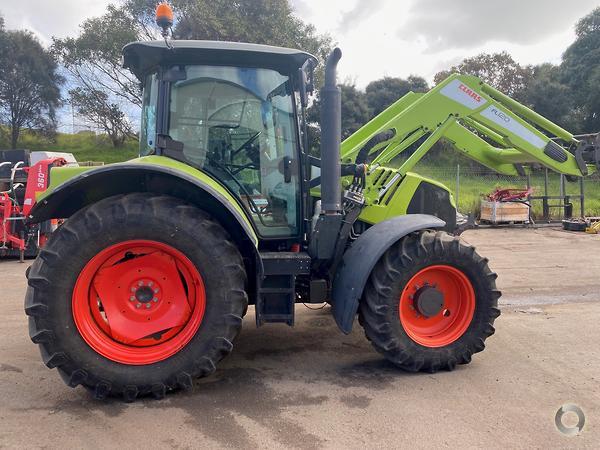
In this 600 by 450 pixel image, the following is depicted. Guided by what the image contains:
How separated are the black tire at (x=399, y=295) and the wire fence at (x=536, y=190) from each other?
1118 centimetres

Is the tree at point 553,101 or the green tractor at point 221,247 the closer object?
the green tractor at point 221,247

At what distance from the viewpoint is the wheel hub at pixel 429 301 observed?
3740 mm

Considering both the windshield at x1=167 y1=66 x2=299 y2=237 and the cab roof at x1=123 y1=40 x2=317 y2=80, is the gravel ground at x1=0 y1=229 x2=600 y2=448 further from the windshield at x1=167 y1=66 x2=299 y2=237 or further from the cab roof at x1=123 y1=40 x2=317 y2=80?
the cab roof at x1=123 y1=40 x2=317 y2=80

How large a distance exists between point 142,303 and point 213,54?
1.79 metres

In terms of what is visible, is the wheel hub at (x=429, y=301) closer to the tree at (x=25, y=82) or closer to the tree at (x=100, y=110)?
the tree at (x=100, y=110)

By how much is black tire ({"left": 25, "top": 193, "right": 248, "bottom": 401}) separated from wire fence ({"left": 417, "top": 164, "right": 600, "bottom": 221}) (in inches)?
487

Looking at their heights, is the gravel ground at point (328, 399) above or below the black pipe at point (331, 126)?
below

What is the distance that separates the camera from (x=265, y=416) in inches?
121

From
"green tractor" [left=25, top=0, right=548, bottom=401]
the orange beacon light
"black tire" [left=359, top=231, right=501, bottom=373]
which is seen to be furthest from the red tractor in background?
"black tire" [left=359, top=231, right=501, bottom=373]

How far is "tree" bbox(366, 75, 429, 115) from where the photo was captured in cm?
2934

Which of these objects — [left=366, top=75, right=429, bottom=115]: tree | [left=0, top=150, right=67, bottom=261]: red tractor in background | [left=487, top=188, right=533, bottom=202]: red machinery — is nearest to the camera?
[left=0, top=150, right=67, bottom=261]: red tractor in background

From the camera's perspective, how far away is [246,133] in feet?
12.0

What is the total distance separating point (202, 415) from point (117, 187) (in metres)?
1.59

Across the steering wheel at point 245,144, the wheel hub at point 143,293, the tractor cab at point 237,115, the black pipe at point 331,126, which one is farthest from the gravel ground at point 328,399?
the steering wheel at point 245,144
